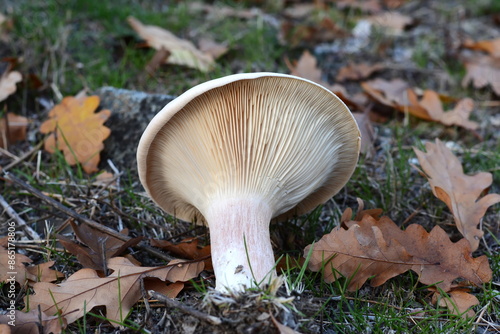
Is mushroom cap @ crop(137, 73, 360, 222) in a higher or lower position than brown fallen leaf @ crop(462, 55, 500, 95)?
higher

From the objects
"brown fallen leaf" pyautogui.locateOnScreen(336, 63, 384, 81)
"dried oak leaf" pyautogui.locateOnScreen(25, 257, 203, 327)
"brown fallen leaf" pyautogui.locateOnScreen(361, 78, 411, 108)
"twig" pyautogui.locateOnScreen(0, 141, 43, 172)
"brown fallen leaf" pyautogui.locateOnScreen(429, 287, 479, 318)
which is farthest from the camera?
"brown fallen leaf" pyautogui.locateOnScreen(336, 63, 384, 81)

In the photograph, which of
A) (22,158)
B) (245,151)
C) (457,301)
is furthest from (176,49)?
(457,301)

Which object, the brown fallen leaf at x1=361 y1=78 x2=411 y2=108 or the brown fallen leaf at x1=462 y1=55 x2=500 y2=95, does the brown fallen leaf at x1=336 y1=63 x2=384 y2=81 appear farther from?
the brown fallen leaf at x1=462 y1=55 x2=500 y2=95

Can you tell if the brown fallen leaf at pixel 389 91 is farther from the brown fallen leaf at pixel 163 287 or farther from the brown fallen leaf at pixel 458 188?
the brown fallen leaf at pixel 163 287

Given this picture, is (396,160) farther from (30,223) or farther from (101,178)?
(30,223)

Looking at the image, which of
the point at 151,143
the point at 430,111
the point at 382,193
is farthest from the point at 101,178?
the point at 430,111

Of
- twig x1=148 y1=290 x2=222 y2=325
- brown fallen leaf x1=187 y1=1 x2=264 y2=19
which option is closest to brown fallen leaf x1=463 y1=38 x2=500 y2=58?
brown fallen leaf x1=187 y1=1 x2=264 y2=19

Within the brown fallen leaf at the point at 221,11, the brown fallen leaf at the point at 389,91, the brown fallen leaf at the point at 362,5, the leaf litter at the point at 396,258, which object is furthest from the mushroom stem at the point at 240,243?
the brown fallen leaf at the point at 362,5
